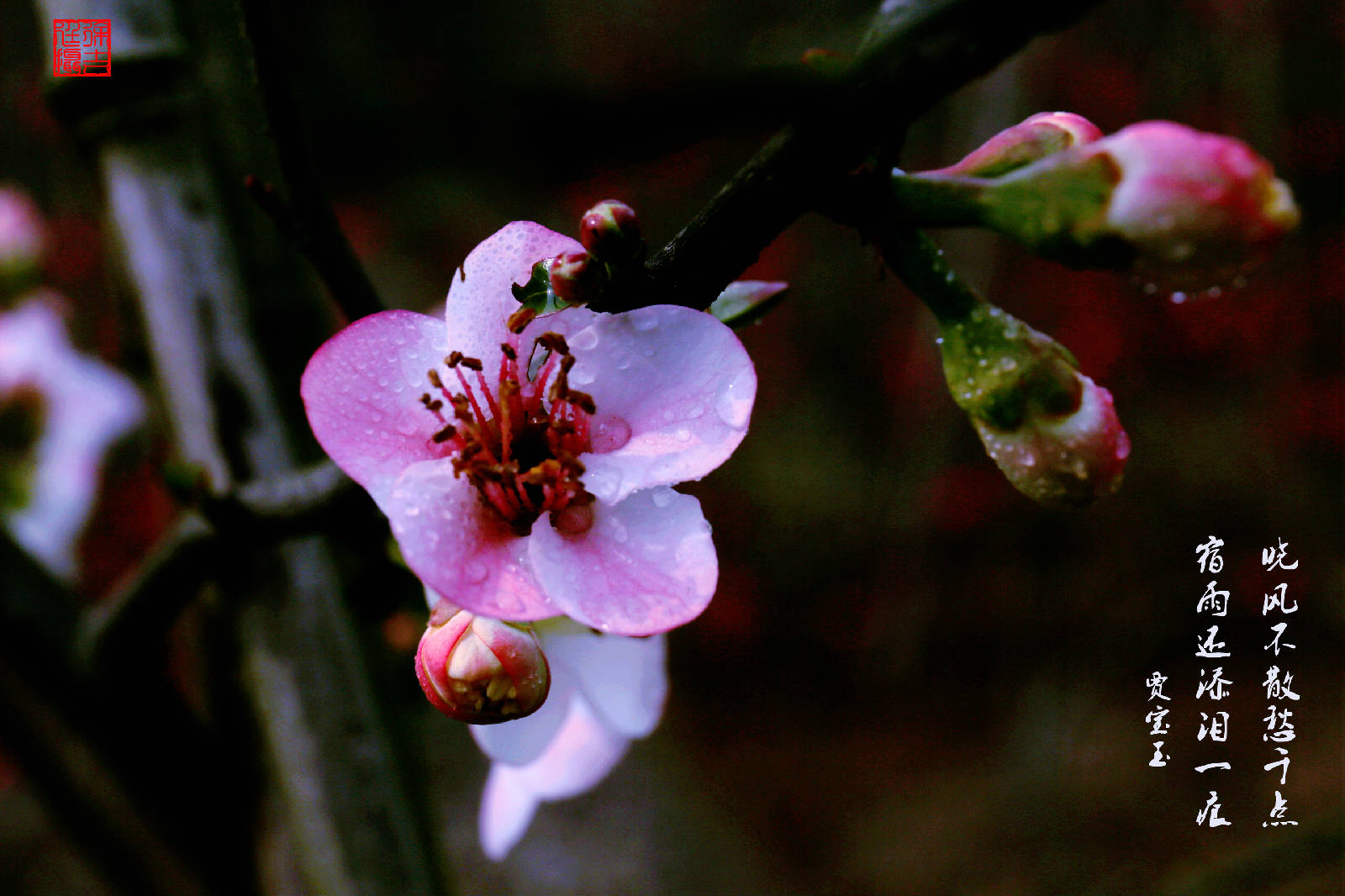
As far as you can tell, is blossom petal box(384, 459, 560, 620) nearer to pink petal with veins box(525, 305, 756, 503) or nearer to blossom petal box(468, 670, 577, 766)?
pink petal with veins box(525, 305, 756, 503)

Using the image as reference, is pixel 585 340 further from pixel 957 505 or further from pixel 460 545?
pixel 957 505

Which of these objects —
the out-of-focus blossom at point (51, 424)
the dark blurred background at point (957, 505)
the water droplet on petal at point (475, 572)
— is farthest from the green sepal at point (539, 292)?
the dark blurred background at point (957, 505)

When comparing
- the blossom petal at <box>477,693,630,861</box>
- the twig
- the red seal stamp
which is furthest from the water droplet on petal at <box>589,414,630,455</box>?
the red seal stamp

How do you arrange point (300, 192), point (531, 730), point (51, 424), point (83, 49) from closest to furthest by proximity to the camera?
point (300, 192), point (531, 730), point (83, 49), point (51, 424)

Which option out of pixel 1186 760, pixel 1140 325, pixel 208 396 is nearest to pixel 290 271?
pixel 208 396

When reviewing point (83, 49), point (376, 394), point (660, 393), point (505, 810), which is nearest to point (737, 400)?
point (660, 393)
